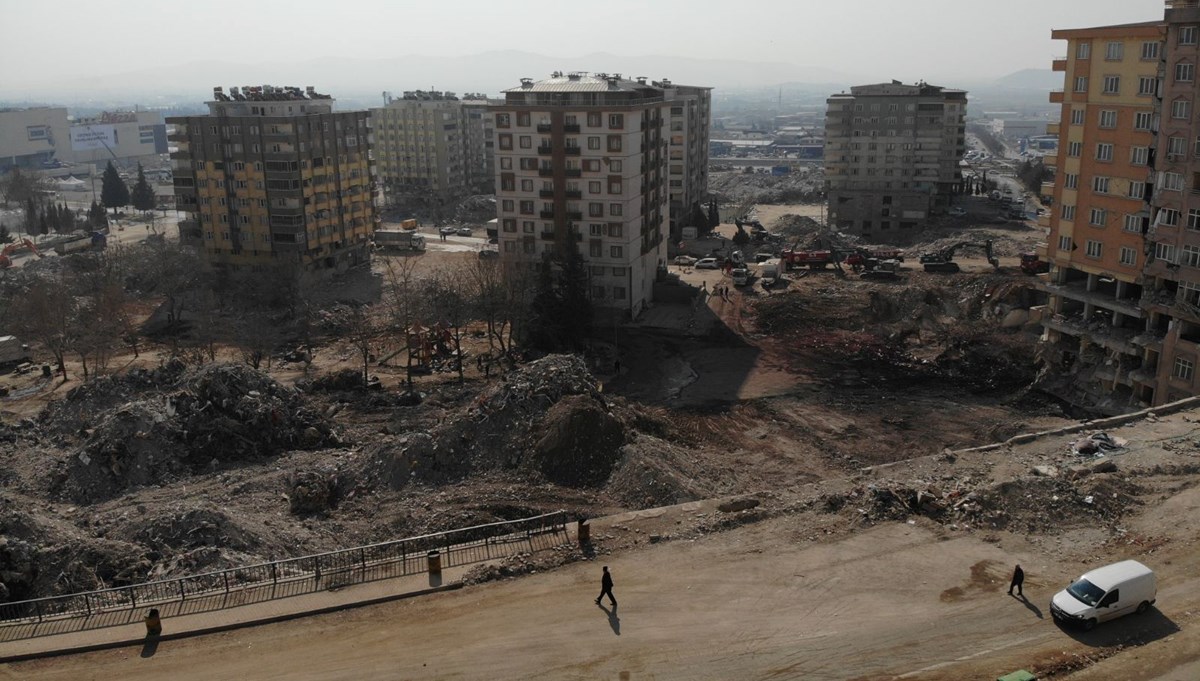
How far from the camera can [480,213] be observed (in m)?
107

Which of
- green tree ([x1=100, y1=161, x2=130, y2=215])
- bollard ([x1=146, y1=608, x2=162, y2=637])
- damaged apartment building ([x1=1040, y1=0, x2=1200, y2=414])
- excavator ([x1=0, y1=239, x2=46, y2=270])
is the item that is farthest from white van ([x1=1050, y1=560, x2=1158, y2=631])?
green tree ([x1=100, y1=161, x2=130, y2=215])

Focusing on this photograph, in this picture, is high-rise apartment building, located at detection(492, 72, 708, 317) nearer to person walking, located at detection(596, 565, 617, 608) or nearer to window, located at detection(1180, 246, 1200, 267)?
window, located at detection(1180, 246, 1200, 267)

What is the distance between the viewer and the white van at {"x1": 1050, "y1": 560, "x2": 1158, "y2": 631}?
1894cm

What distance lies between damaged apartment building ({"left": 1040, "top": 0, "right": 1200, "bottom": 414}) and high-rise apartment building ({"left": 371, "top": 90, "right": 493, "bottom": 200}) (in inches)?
3282

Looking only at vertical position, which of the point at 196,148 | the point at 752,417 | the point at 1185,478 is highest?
the point at 196,148

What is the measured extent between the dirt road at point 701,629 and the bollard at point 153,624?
1.48 feet

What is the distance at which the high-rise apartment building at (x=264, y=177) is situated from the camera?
6800 cm

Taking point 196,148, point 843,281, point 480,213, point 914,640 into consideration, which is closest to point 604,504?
point 914,640

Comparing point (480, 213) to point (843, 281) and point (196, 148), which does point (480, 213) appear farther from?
point (843, 281)

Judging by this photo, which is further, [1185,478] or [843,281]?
[843,281]

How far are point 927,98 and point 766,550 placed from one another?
76303 millimetres

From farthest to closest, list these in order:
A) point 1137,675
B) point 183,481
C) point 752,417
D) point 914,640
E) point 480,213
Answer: point 480,213 < point 752,417 < point 183,481 < point 914,640 < point 1137,675

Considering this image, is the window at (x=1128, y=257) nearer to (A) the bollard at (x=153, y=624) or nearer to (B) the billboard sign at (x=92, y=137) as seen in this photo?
(A) the bollard at (x=153, y=624)

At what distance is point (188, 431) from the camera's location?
31.9 m
